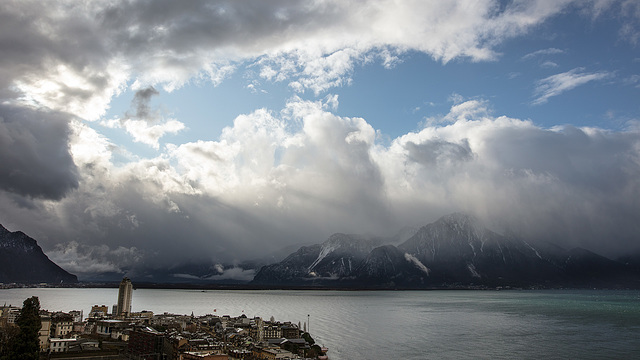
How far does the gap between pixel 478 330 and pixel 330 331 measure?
4881cm

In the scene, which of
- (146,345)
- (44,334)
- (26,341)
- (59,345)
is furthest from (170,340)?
(26,341)

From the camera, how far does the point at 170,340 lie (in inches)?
4163

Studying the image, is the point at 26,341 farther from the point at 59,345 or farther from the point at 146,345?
the point at 146,345

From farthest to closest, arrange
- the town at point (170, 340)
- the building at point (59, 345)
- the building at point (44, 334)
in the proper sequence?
1. the building at point (44, 334)
2. the building at point (59, 345)
3. the town at point (170, 340)

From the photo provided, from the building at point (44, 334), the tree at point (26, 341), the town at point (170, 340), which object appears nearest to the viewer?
the tree at point (26, 341)

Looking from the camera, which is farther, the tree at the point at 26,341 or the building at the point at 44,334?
the building at the point at 44,334

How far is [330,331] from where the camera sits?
155 m

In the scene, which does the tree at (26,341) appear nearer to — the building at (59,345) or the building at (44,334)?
the building at (44,334)

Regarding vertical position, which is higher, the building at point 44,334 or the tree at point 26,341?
the tree at point 26,341

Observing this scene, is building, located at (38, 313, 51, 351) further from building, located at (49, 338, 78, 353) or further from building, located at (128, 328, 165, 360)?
building, located at (128, 328, 165, 360)

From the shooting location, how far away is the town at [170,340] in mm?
94206

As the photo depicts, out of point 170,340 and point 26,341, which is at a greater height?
point 26,341

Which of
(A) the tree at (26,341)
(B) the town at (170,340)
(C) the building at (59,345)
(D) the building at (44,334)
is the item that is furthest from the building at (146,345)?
(A) the tree at (26,341)

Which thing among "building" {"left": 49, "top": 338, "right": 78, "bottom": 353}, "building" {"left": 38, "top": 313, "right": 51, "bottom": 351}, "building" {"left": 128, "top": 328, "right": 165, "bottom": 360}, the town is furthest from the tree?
"building" {"left": 49, "top": 338, "right": 78, "bottom": 353}
